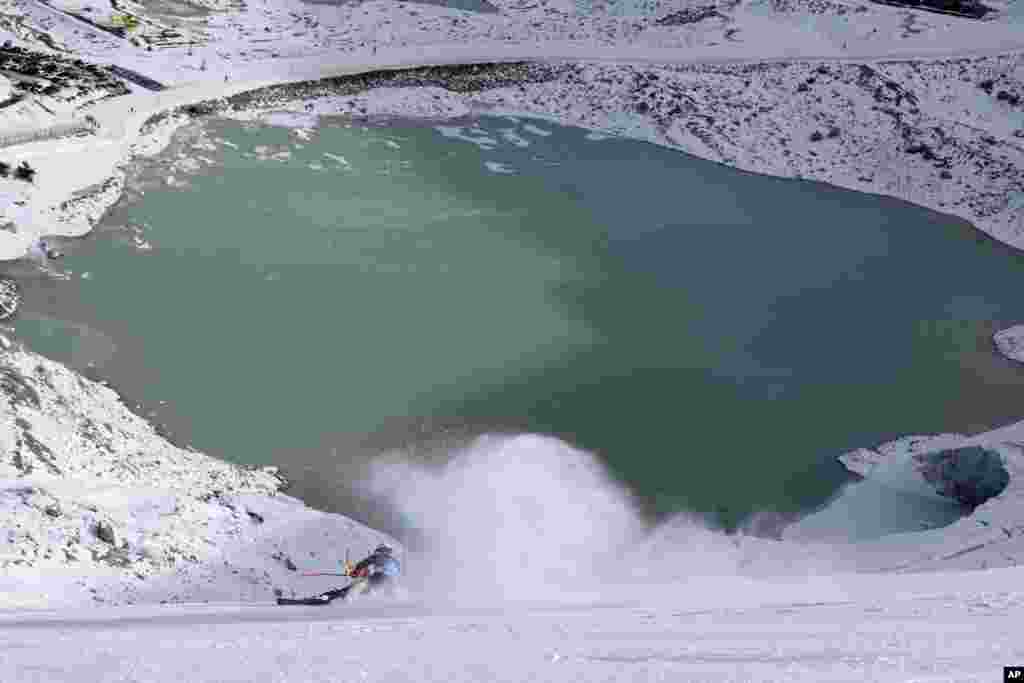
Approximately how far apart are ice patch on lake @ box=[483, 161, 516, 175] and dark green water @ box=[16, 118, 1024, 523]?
2.41ft

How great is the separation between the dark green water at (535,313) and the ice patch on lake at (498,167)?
73 cm

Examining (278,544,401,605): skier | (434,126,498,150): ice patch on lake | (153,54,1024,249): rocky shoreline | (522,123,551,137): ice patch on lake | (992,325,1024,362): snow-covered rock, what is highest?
(153,54,1024,249): rocky shoreline

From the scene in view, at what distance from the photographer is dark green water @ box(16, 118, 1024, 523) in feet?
116

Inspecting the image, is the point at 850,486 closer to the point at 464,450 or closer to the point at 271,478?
the point at 464,450

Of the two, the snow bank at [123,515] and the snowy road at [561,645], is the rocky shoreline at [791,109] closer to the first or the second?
the snow bank at [123,515]

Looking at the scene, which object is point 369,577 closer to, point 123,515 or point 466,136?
point 123,515

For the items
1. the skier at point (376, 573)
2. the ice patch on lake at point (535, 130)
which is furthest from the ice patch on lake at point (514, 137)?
the skier at point (376, 573)

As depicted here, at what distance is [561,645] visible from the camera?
55.7ft

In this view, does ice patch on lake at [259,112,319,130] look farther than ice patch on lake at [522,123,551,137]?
No

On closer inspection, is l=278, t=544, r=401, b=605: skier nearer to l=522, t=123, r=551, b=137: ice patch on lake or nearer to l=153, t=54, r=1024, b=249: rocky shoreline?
l=153, t=54, r=1024, b=249: rocky shoreline

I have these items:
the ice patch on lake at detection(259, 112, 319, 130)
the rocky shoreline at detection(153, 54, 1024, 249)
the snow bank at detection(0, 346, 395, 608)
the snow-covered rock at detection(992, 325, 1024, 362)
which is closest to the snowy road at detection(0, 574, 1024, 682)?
A: the snow bank at detection(0, 346, 395, 608)

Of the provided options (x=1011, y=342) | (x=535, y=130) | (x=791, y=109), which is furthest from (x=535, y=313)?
(x=791, y=109)

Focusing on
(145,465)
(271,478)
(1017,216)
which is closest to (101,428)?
(145,465)

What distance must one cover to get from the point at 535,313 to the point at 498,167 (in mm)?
15249
